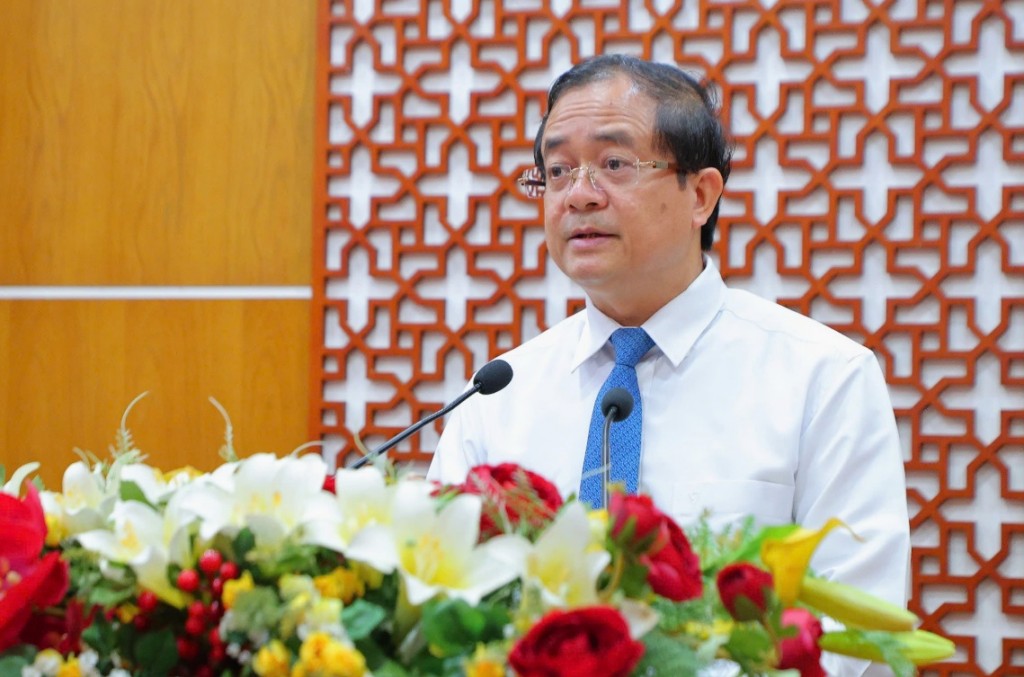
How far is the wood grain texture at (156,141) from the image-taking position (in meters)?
3.31

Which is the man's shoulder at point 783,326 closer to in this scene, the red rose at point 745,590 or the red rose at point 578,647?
the red rose at point 745,590

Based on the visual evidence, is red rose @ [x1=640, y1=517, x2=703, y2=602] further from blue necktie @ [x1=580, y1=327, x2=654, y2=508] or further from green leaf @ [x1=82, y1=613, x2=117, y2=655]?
blue necktie @ [x1=580, y1=327, x2=654, y2=508]

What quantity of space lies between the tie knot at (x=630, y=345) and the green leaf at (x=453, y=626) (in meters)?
1.17

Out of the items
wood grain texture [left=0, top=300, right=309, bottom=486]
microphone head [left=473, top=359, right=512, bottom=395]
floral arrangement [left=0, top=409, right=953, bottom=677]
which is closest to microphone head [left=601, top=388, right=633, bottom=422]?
microphone head [left=473, top=359, right=512, bottom=395]

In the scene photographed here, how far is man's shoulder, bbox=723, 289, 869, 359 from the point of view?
184 cm

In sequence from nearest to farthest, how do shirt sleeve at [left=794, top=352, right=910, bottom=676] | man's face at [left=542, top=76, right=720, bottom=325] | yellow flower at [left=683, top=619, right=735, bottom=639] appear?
1. yellow flower at [left=683, top=619, right=735, bottom=639]
2. shirt sleeve at [left=794, top=352, right=910, bottom=676]
3. man's face at [left=542, top=76, right=720, bottom=325]

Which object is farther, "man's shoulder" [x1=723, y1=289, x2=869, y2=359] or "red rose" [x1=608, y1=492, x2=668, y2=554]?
"man's shoulder" [x1=723, y1=289, x2=869, y2=359]

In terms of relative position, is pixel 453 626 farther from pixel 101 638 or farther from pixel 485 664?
pixel 101 638

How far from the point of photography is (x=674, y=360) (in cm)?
190

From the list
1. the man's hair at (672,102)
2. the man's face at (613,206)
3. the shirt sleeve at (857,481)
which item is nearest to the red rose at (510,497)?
the shirt sleeve at (857,481)

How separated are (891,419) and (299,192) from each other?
2.00 meters

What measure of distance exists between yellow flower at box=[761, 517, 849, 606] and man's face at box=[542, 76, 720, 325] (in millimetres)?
1083

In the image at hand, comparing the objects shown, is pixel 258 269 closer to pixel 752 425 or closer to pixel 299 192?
pixel 299 192

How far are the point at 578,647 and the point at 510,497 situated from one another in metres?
0.15
